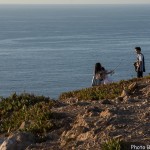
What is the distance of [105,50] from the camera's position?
329ft

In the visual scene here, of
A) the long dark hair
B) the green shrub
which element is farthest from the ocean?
the green shrub

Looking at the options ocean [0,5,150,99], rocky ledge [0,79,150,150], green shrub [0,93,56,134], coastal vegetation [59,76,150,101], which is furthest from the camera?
ocean [0,5,150,99]

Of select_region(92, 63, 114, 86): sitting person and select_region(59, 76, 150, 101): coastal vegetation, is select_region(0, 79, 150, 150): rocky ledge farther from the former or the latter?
select_region(92, 63, 114, 86): sitting person

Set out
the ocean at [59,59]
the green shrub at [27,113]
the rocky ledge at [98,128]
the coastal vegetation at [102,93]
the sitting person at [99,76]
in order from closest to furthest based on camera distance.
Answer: the rocky ledge at [98,128], the green shrub at [27,113], the coastal vegetation at [102,93], the sitting person at [99,76], the ocean at [59,59]

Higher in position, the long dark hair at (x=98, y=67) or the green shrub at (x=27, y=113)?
the long dark hair at (x=98, y=67)

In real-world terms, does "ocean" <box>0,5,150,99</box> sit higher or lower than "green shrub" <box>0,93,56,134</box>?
higher

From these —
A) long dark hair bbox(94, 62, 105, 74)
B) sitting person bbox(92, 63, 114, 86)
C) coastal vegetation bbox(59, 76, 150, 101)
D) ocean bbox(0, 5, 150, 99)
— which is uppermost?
ocean bbox(0, 5, 150, 99)

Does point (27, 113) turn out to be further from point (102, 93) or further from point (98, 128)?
point (98, 128)

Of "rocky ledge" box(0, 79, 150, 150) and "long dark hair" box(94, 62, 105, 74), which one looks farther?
"long dark hair" box(94, 62, 105, 74)

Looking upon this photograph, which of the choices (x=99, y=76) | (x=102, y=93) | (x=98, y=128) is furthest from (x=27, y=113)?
(x=99, y=76)

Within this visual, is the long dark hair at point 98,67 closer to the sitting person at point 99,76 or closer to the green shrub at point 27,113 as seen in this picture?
the sitting person at point 99,76

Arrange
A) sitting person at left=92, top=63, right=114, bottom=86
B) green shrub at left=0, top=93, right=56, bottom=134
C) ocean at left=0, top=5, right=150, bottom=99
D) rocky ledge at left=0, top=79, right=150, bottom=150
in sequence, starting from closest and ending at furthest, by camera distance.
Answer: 1. rocky ledge at left=0, top=79, right=150, bottom=150
2. green shrub at left=0, top=93, right=56, bottom=134
3. sitting person at left=92, top=63, right=114, bottom=86
4. ocean at left=0, top=5, right=150, bottom=99

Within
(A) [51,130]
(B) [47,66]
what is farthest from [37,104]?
(B) [47,66]

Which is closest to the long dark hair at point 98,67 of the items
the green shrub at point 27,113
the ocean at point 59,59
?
the green shrub at point 27,113
